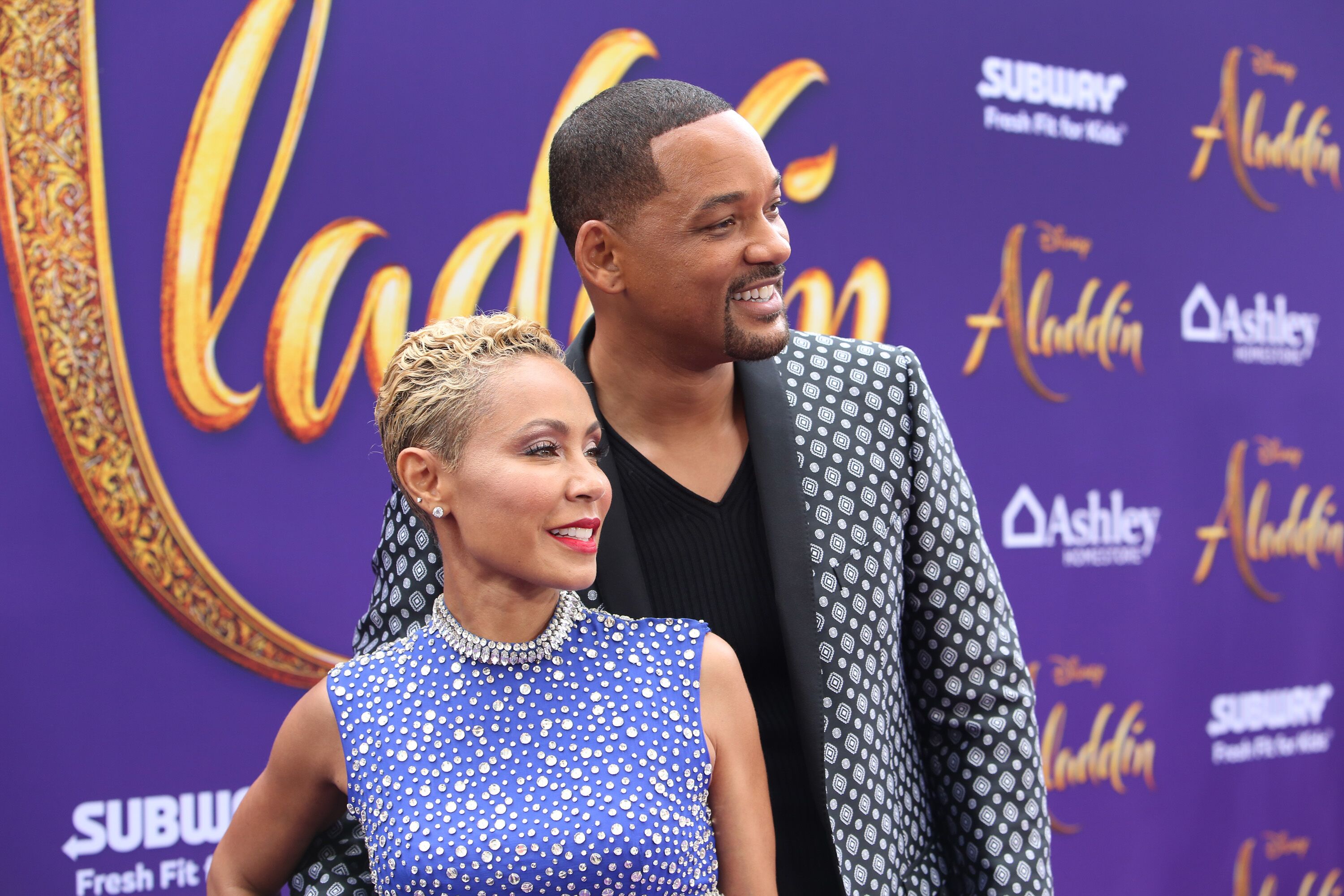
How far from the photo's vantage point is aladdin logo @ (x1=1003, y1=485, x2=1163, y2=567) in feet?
11.1

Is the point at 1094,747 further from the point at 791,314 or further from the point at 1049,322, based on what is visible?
the point at 791,314

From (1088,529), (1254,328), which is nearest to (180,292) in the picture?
(1088,529)

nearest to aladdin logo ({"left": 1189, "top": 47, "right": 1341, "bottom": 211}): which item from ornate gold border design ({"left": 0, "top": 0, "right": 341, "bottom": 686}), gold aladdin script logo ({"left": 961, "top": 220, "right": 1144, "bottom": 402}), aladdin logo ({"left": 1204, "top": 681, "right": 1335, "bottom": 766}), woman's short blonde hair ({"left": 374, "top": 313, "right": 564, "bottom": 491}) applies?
gold aladdin script logo ({"left": 961, "top": 220, "right": 1144, "bottom": 402})

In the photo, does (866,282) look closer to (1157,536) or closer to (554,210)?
(1157,536)

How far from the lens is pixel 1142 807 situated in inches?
142

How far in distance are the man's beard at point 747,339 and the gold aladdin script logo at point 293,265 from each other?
122 centimetres

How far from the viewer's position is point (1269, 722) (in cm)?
385

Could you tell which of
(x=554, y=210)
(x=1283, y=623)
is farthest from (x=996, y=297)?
(x=554, y=210)

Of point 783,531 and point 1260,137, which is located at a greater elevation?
point 1260,137

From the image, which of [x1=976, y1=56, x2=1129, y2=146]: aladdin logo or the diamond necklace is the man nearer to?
the diamond necklace

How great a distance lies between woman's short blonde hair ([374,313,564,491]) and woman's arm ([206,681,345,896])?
0.82ft

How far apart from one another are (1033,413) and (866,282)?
0.62m

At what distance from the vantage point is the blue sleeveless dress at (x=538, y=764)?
116cm

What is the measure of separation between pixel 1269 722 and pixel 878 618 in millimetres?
2909
